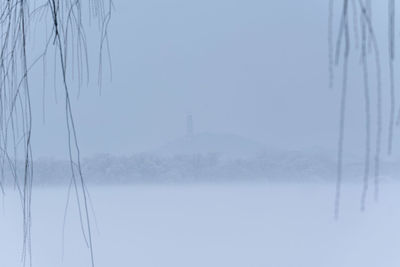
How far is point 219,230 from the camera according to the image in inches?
209

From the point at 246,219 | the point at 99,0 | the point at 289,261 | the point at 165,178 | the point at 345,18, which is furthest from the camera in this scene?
the point at 246,219

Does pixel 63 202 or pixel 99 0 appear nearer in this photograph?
pixel 99 0

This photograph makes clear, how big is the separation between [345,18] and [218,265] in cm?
364

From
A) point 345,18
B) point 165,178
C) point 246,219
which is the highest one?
point 345,18

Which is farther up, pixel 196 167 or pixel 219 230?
pixel 196 167

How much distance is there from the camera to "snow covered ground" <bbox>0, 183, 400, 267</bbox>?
12.0ft

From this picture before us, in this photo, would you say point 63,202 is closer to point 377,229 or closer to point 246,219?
point 246,219

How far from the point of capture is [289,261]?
377 centimetres

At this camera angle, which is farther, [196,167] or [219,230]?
[219,230]

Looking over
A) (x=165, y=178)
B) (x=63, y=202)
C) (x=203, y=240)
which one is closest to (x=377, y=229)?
(x=203, y=240)

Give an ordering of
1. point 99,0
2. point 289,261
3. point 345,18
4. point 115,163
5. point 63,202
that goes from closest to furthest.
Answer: point 345,18 → point 99,0 → point 289,261 → point 115,163 → point 63,202

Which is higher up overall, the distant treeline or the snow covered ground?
the distant treeline

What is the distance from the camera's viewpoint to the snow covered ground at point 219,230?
3.66 metres

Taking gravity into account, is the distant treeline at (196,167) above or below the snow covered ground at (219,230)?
above
